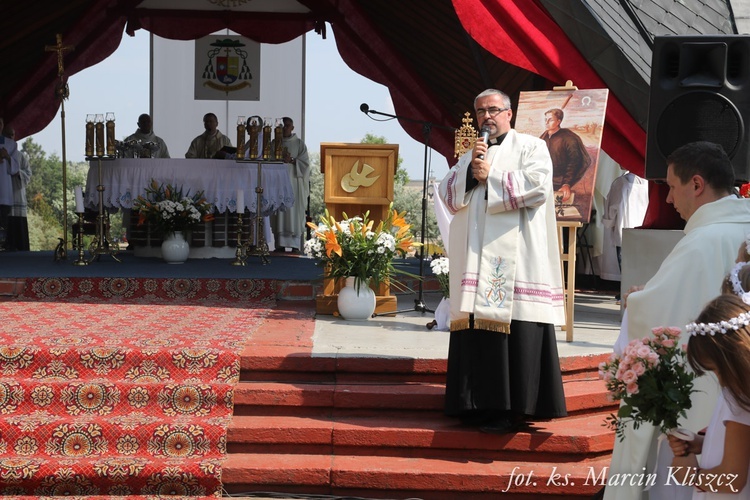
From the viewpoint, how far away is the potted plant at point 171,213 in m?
9.80

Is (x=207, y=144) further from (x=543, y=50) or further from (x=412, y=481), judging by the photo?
(x=412, y=481)

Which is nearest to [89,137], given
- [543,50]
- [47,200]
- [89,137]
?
[89,137]

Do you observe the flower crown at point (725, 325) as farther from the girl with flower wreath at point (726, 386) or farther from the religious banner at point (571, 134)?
the religious banner at point (571, 134)

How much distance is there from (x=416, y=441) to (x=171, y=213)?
534cm

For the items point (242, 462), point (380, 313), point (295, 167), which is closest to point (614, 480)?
point (242, 462)

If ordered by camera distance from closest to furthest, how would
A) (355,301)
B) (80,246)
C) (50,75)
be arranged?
(355,301) < (80,246) < (50,75)

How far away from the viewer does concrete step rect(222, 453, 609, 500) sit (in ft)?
16.0

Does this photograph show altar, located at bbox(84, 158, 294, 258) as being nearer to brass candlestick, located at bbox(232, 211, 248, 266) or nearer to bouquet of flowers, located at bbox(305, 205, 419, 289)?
brass candlestick, located at bbox(232, 211, 248, 266)

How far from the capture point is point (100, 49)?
13117 mm

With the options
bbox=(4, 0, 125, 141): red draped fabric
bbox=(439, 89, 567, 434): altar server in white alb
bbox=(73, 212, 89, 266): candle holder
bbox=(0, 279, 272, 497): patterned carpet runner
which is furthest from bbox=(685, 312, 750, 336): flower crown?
bbox=(4, 0, 125, 141): red draped fabric

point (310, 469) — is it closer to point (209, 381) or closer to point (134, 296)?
Result: point (209, 381)

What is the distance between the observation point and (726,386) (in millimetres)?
2584

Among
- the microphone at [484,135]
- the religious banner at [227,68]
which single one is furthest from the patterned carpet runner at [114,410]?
the religious banner at [227,68]

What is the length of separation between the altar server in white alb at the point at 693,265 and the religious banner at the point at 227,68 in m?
11.8
